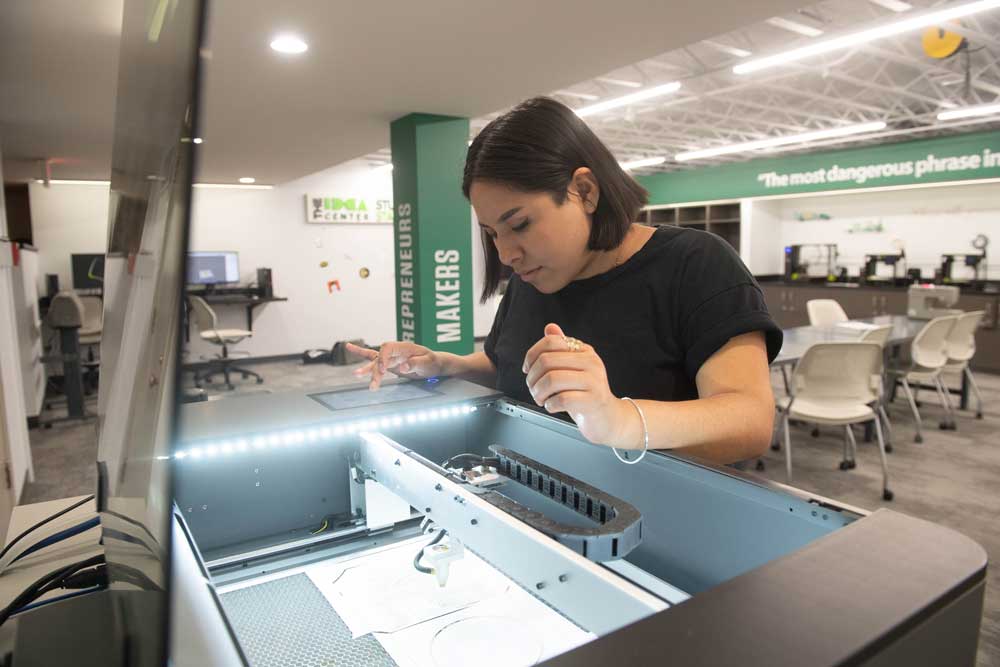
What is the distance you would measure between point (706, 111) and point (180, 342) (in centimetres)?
831

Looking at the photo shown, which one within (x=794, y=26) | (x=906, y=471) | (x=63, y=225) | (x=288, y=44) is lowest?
(x=906, y=471)

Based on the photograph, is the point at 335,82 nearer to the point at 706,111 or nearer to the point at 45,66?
the point at 45,66

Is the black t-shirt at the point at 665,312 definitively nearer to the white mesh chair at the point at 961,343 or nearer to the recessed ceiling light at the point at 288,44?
the recessed ceiling light at the point at 288,44

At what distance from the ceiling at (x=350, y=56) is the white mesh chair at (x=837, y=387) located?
175 cm

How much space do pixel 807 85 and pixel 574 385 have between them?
752 centimetres

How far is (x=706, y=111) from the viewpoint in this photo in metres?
7.61

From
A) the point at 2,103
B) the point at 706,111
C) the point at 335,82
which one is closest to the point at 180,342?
the point at 335,82

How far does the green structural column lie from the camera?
14.5 ft

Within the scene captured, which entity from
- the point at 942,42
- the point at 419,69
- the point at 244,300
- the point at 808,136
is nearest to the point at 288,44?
the point at 419,69

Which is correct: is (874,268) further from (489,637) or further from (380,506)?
(489,637)

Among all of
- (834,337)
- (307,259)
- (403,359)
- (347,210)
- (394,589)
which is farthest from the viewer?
(347,210)

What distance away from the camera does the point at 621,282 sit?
1.06m

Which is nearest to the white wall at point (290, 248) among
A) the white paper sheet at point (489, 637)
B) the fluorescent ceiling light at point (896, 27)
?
the fluorescent ceiling light at point (896, 27)

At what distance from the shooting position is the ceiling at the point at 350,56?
2.57 m
